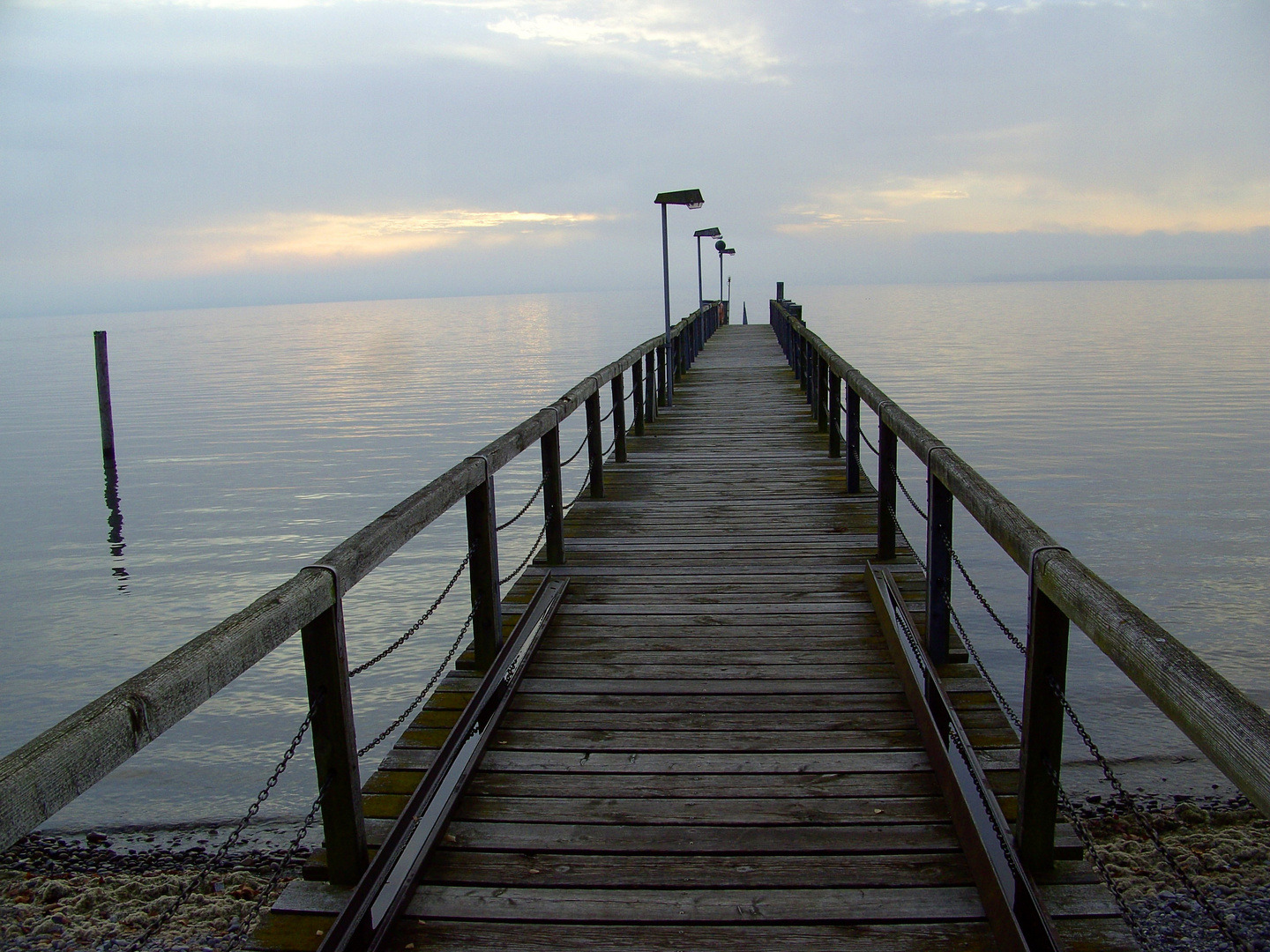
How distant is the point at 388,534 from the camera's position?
2.73m

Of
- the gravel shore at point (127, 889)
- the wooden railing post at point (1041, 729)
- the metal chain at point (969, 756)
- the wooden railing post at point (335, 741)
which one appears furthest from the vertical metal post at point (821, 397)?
the wooden railing post at point (335, 741)

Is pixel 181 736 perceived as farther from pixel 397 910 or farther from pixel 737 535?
pixel 397 910

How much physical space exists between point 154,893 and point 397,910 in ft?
14.3

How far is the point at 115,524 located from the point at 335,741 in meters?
16.6

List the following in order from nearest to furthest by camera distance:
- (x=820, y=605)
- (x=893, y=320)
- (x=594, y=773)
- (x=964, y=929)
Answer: (x=964, y=929), (x=594, y=773), (x=820, y=605), (x=893, y=320)

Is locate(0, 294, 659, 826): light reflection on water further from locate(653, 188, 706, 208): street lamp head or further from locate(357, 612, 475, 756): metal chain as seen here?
locate(653, 188, 706, 208): street lamp head

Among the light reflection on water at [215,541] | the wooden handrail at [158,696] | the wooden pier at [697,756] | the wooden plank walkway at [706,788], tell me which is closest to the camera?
the wooden handrail at [158,696]

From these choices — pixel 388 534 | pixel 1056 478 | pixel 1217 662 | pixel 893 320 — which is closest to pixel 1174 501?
pixel 1056 478

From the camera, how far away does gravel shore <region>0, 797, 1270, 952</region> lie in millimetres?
5176

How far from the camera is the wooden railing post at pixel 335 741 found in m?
2.32

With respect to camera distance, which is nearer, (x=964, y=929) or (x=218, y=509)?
(x=964, y=929)

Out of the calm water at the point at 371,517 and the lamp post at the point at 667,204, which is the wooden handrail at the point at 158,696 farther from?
the lamp post at the point at 667,204

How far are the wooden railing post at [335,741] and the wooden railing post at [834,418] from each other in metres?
6.64

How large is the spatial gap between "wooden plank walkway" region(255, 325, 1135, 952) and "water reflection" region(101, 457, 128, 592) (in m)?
10.7
